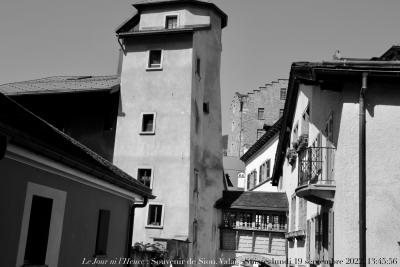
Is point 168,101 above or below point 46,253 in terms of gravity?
above

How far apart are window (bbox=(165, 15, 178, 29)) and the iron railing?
16.7 m

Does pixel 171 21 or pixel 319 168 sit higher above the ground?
pixel 171 21

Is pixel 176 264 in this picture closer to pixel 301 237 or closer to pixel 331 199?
pixel 301 237

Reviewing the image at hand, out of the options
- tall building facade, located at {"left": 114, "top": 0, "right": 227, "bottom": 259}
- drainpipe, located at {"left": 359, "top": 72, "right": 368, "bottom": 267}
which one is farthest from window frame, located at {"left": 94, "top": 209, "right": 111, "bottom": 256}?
tall building facade, located at {"left": 114, "top": 0, "right": 227, "bottom": 259}

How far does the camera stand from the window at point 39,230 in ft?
29.6

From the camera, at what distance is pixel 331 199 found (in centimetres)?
1248

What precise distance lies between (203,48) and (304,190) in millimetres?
18618

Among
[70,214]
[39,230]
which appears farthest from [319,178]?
[39,230]

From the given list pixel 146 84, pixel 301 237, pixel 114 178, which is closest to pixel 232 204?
pixel 146 84

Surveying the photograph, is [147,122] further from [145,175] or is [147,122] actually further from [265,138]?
[265,138]

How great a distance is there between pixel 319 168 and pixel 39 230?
7.74m

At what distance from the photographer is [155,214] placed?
2692 centimetres

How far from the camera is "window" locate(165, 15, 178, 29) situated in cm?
2980

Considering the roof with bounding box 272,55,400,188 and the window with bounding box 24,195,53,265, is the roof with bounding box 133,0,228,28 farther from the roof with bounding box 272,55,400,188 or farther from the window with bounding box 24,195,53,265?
the window with bounding box 24,195,53,265
